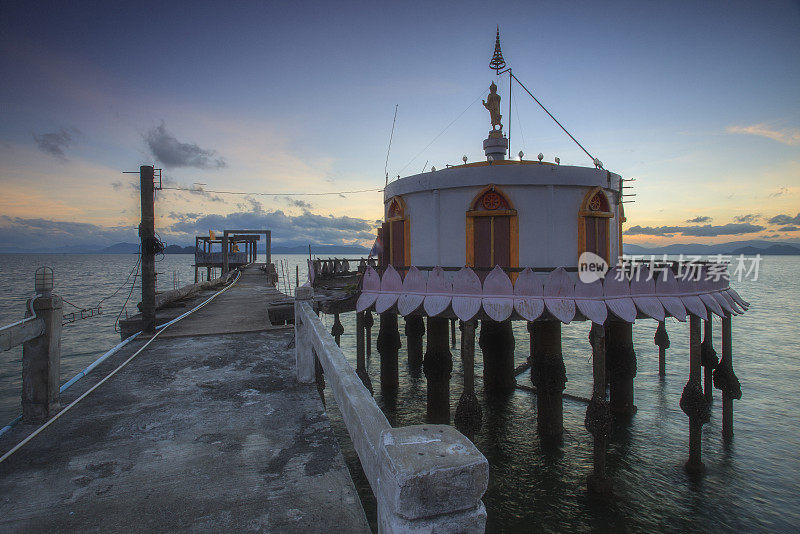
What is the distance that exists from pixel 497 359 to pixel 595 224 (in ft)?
23.5

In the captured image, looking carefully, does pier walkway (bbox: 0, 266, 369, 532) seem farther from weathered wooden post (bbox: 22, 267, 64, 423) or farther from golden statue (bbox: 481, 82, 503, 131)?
golden statue (bbox: 481, 82, 503, 131)

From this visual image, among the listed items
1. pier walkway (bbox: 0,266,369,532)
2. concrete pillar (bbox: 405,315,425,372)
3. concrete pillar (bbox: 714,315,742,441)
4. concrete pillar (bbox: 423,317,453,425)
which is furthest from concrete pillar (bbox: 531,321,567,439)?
concrete pillar (bbox: 405,315,425,372)

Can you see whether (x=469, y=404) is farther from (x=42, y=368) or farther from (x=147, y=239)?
(x=147, y=239)

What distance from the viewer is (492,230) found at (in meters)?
12.3

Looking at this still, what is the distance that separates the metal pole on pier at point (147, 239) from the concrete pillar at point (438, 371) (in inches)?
316

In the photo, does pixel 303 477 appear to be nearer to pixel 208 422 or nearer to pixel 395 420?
pixel 208 422

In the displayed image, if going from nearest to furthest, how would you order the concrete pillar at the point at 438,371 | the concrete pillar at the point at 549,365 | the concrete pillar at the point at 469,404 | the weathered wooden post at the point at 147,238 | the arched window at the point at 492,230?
1. the concrete pillar at the point at 469,404
2. the weathered wooden post at the point at 147,238
3. the concrete pillar at the point at 549,365
4. the arched window at the point at 492,230
5. the concrete pillar at the point at 438,371

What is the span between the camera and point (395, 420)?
14633mm

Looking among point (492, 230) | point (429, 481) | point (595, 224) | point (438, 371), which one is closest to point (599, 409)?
point (438, 371)

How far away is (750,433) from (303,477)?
18031 mm

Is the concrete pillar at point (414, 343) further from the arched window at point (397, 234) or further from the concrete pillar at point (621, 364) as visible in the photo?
the concrete pillar at point (621, 364)

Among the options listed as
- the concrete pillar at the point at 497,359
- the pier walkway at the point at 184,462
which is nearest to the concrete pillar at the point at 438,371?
the concrete pillar at the point at 497,359

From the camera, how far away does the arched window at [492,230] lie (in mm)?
12125

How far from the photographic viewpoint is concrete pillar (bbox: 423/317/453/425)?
12602 millimetres
